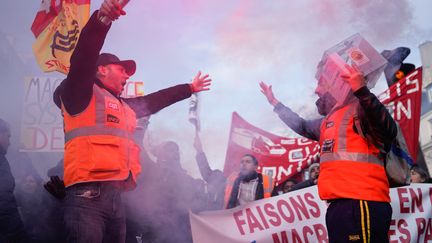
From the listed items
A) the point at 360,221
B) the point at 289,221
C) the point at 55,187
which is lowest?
the point at 289,221

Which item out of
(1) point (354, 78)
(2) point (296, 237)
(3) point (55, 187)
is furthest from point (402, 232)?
(3) point (55, 187)

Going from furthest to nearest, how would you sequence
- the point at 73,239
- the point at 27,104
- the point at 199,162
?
1. the point at 27,104
2. the point at 199,162
3. the point at 73,239

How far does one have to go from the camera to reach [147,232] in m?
4.46

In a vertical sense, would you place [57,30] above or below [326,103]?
above

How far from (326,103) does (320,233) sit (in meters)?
1.71

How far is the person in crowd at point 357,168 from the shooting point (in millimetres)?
2650

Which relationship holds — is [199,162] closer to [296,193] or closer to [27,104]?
[296,193]

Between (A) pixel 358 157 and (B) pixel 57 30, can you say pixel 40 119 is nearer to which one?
(B) pixel 57 30

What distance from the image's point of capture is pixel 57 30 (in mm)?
4508

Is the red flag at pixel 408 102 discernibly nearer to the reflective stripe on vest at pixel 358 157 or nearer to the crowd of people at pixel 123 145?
the crowd of people at pixel 123 145

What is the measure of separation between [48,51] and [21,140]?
6.11 ft

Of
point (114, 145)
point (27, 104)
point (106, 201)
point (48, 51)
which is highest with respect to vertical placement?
point (48, 51)

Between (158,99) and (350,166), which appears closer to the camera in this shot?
(350,166)

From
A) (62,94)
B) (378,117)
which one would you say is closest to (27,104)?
(62,94)
